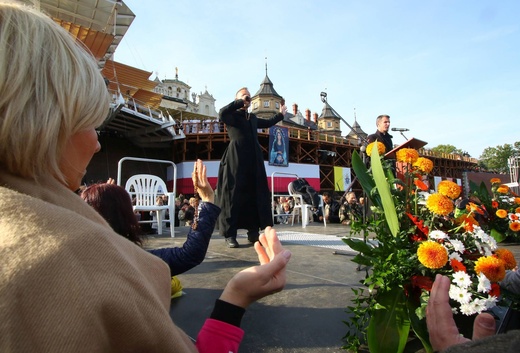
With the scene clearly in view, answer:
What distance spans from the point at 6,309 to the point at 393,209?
1219 mm

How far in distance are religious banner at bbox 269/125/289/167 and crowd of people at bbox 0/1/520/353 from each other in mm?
20642

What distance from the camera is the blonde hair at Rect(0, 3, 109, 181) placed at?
1.56ft

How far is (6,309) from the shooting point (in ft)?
1.17

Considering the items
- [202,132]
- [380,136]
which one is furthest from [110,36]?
[380,136]

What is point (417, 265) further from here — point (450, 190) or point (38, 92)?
point (38, 92)

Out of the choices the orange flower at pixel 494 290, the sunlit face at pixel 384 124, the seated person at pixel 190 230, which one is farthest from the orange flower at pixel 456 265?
the sunlit face at pixel 384 124

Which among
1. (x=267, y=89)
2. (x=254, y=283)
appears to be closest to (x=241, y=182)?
(x=254, y=283)

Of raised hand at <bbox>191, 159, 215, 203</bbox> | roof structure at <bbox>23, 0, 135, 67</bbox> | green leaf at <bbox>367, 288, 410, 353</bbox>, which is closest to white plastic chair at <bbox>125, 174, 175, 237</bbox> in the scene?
raised hand at <bbox>191, 159, 215, 203</bbox>

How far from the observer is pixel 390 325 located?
111cm

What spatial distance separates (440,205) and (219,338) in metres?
0.95

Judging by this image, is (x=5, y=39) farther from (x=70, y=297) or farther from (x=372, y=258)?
(x=372, y=258)

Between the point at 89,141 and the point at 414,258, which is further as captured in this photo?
the point at 414,258

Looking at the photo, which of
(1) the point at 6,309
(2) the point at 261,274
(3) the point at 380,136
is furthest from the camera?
(3) the point at 380,136

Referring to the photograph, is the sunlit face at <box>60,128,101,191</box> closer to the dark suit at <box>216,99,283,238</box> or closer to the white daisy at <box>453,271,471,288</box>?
the white daisy at <box>453,271,471,288</box>
